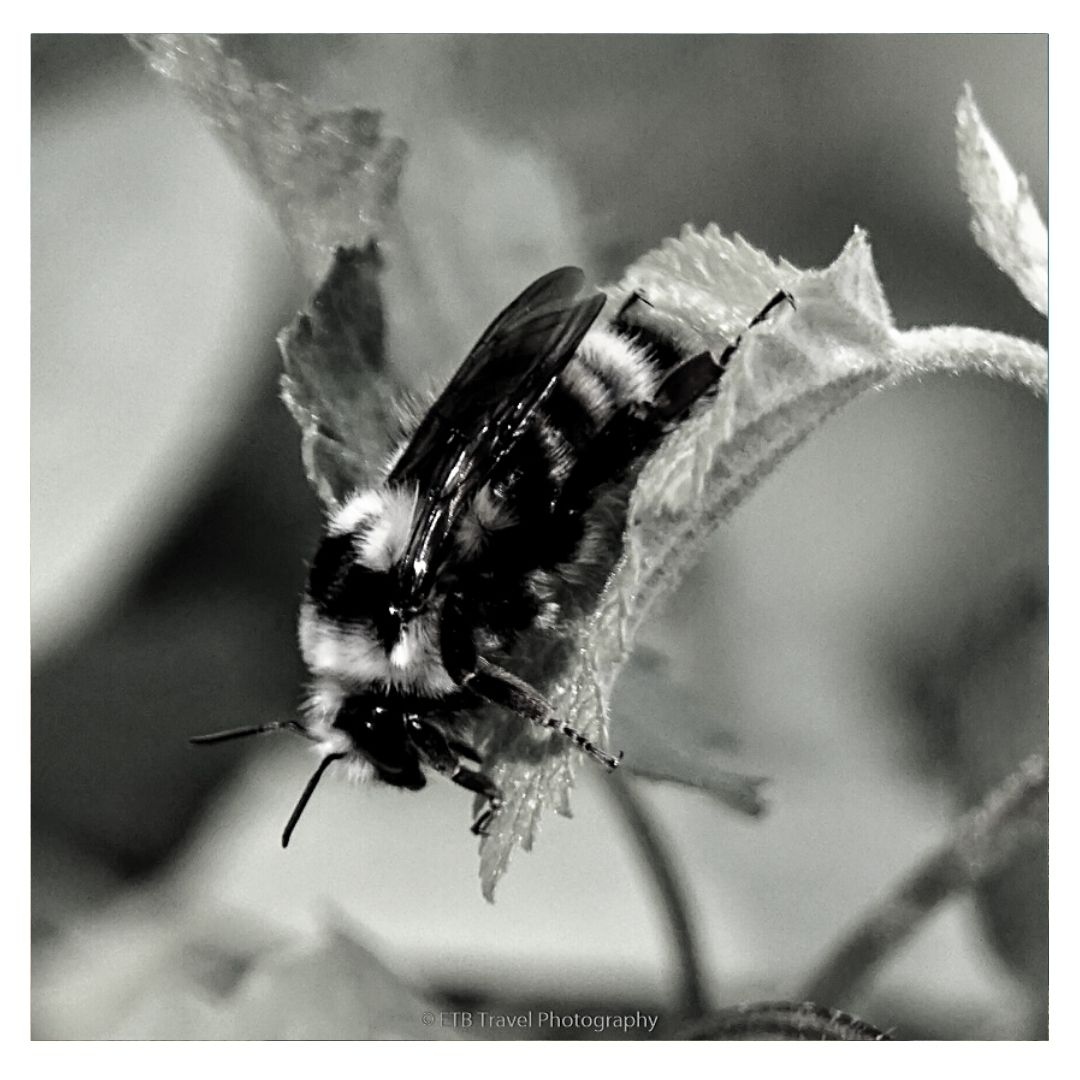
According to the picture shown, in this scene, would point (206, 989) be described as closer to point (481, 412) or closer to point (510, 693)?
point (510, 693)

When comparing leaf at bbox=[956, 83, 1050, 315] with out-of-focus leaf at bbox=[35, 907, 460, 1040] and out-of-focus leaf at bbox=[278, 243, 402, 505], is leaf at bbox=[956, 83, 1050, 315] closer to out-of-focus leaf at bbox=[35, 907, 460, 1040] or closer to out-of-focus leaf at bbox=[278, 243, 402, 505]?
out-of-focus leaf at bbox=[278, 243, 402, 505]

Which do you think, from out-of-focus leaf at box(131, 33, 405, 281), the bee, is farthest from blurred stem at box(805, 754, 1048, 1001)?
out-of-focus leaf at box(131, 33, 405, 281)

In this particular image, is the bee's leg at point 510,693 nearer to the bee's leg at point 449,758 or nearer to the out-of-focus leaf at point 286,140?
the bee's leg at point 449,758

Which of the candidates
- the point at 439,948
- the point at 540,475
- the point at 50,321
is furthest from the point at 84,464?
the point at 439,948

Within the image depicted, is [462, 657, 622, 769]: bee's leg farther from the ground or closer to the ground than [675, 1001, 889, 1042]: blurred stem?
farther from the ground

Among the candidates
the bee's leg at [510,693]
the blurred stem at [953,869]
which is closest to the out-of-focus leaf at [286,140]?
the bee's leg at [510,693]

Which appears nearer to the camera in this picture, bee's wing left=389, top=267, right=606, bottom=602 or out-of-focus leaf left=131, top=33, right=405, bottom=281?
bee's wing left=389, top=267, right=606, bottom=602
